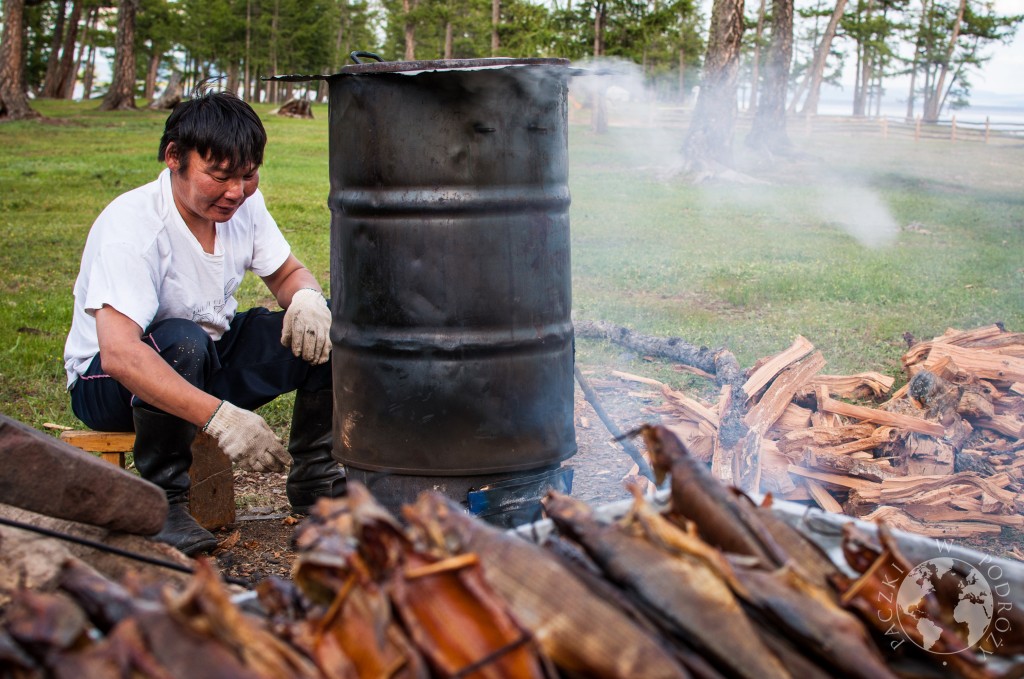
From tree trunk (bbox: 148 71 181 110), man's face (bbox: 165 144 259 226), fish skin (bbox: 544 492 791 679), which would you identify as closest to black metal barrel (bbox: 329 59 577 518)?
man's face (bbox: 165 144 259 226)

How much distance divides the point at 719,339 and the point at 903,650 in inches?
186

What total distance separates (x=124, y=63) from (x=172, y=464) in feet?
101

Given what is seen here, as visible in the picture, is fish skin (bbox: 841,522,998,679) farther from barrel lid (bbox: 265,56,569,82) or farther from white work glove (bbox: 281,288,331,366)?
white work glove (bbox: 281,288,331,366)

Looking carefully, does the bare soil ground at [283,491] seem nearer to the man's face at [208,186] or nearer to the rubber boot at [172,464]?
the rubber boot at [172,464]

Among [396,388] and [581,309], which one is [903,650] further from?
[581,309]

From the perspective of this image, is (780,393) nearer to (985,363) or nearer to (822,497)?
(822,497)

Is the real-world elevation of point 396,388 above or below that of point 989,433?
above

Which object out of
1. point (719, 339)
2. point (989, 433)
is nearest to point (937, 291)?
point (719, 339)

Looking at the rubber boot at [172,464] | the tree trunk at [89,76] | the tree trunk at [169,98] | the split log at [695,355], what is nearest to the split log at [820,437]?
the split log at [695,355]

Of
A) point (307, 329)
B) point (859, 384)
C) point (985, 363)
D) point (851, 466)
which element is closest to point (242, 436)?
point (307, 329)

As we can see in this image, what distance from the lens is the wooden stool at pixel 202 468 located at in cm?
335

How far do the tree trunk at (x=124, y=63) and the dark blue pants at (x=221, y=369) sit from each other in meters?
29.8

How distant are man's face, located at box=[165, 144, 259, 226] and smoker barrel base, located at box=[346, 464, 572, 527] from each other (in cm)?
102

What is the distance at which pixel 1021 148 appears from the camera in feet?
97.7
